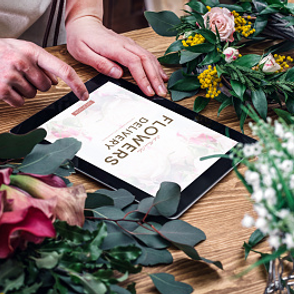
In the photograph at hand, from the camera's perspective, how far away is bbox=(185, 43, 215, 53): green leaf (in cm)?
85

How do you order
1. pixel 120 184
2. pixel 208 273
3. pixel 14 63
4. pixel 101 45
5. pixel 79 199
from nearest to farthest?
1. pixel 79 199
2. pixel 208 273
3. pixel 120 184
4. pixel 14 63
5. pixel 101 45

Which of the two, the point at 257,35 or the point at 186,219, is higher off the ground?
the point at 257,35

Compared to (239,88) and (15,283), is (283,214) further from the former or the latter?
(239,88)

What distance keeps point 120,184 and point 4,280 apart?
29 centimetres

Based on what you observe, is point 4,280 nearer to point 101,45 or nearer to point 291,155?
point 291,155

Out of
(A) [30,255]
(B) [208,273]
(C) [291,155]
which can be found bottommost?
(B) [208,273]

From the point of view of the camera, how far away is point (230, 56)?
2.74 feet

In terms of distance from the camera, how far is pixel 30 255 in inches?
18.8

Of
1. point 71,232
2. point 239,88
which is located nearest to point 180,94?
point 239,88

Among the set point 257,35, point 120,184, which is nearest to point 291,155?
point 120,184

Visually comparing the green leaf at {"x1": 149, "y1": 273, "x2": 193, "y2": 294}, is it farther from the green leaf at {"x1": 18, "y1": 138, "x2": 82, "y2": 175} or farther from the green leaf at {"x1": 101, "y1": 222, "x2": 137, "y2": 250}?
the green leaf at {"x1": 18, "y1": 138, "x2": 82, "y2": 175}

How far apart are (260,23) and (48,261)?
2.36ft

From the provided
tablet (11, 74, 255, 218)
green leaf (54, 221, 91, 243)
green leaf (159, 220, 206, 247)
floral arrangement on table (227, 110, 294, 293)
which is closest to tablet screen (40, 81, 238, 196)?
tablet (11, 74, 255, 218)

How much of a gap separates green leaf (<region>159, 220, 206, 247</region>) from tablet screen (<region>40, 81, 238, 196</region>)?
10 centimetres
